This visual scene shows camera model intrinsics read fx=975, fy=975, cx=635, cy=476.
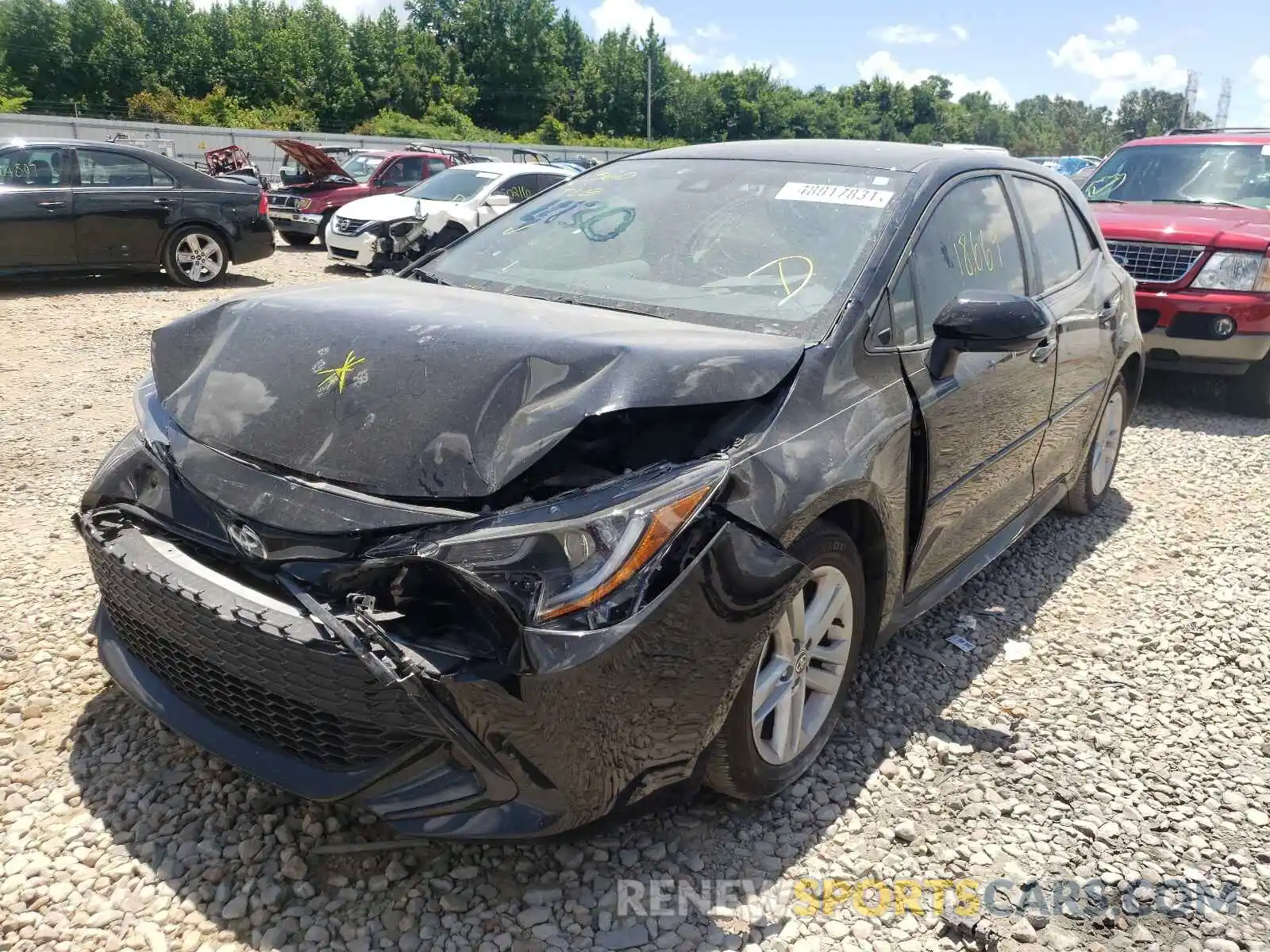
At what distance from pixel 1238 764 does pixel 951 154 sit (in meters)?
2.19

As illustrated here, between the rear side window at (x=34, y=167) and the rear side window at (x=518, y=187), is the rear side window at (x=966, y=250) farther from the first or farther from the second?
the rear side window at (x=518, y=187)

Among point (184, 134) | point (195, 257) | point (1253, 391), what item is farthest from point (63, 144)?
point (184, 134)

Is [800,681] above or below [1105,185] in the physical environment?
below

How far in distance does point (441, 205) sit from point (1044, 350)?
10.8 metres

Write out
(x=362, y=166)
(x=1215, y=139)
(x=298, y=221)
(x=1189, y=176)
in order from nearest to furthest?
(x=1189, y=176)
(x=1215, y=139)
(x=298, y=221)
(x=362, y=166)

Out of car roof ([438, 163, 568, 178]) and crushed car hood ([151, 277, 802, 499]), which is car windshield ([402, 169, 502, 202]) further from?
crushed car hood ([151, 277, 802, 499])

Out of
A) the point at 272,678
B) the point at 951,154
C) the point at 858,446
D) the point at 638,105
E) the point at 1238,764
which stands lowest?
the point at 1238,764

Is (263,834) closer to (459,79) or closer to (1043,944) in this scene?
(1043,944)

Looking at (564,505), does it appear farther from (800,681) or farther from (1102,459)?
(1102,459)

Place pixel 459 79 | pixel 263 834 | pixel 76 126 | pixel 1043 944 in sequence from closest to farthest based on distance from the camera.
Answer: pixel 1043 944, pixel 263 834, pixel 76 126, pixel 459 79

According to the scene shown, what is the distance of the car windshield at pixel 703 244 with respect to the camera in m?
2.84

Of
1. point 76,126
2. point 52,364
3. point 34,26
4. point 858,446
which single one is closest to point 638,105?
point 34,26

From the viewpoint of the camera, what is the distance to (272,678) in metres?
2.05

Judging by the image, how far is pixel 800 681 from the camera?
2588mm
